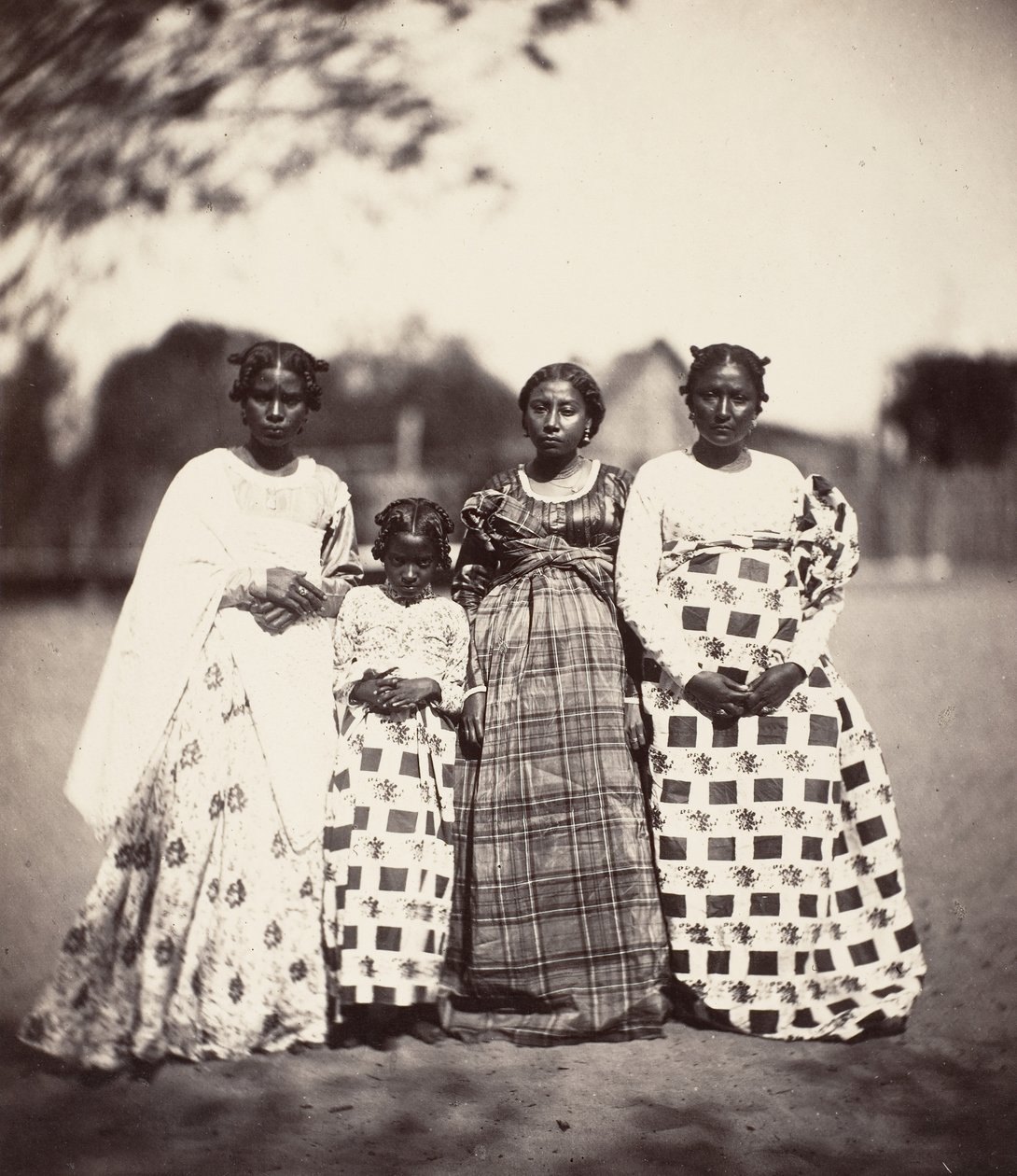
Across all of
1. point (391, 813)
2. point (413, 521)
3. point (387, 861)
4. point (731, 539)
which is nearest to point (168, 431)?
point (413, 521)

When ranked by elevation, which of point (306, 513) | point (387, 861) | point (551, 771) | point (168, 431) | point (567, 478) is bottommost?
point (387, 861)

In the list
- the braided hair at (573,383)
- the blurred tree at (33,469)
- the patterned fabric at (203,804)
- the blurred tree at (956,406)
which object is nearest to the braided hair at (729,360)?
the braided hair at (573,383)

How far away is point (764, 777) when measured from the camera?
3.08 meters

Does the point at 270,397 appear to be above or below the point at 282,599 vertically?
above

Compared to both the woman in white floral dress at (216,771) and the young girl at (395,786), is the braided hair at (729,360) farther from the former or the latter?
the woman in white floral dress at (216,771)

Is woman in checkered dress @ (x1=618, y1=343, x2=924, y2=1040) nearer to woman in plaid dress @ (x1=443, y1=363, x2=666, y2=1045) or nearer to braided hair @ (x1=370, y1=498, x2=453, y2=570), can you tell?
woman in plaid dress @ (x1=443, y1=363, x2=666, y2=1045)

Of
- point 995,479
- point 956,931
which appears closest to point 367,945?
point 956,931

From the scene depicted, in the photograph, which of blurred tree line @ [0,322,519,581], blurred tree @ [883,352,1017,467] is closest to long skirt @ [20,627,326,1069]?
blurred tree line @ [0,322,519,581]

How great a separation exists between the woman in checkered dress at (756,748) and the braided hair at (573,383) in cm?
23

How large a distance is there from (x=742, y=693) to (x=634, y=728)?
31cm

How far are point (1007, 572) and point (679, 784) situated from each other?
1.06m

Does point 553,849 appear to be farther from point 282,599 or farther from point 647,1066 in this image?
point 282,599

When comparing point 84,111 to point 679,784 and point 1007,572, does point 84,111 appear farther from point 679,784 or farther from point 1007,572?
point 1007,572

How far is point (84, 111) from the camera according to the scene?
315 centimetres
